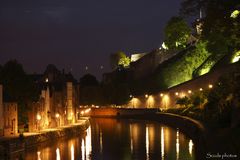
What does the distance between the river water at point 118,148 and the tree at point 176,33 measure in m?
53.3

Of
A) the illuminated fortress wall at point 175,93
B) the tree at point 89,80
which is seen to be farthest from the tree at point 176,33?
the tree at point 89,80

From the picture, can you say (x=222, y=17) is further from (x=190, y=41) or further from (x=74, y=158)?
(x=190, y=41)

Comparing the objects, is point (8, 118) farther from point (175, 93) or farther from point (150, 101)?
point (150, 101)

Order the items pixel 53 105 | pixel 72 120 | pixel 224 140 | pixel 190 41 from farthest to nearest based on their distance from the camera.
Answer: pixel 190 41
pixel 72 120
pixel 53 105
pixel 224 140

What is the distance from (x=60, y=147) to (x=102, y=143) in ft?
18.5

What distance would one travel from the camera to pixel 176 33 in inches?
4112

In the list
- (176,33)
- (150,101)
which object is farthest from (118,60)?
(150,101)

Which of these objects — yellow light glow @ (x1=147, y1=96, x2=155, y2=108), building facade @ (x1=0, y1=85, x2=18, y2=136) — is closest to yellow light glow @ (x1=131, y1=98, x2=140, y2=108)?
yellow light glow @ (x1=147, y1=96, x2=155, y2=108)

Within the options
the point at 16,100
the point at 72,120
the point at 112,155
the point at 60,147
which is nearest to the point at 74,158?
the point at 112,155

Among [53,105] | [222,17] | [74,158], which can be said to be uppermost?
[222,17]

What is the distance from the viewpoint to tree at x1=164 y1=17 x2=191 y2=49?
105 meters

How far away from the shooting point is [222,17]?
103ft

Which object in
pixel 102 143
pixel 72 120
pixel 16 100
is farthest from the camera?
pixel 72 120

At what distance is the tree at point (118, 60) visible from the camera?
416 ft
